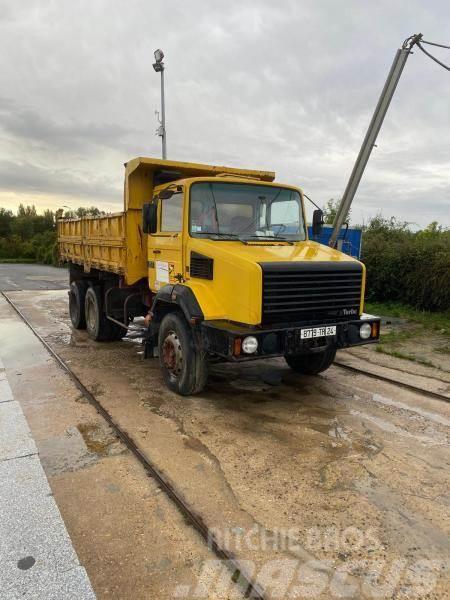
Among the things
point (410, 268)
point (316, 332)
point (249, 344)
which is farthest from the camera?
point (410, 268)

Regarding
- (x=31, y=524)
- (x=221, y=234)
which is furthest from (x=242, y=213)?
(x=31, y=524)

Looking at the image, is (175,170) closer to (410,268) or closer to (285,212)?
(285,212)

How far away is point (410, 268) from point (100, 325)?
27.5 feet

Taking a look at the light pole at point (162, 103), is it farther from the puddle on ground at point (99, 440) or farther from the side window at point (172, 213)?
the puddle on ground at point (99, 440)

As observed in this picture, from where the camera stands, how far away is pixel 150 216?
5.83 meters

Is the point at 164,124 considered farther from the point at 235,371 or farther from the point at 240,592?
the point at 240,592

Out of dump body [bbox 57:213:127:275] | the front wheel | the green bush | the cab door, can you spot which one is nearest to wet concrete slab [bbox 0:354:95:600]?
the front wheel

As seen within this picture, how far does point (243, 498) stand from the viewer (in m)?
3.30

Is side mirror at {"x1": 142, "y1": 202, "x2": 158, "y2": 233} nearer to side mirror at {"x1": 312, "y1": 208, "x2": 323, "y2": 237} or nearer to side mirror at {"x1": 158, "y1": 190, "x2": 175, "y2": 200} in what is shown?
side mirror at {"x1": 158, "y1": 190, "x2": 175, "y2": 200}

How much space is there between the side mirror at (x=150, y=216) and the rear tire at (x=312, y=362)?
259 cm

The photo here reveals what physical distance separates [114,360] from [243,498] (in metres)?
4.37

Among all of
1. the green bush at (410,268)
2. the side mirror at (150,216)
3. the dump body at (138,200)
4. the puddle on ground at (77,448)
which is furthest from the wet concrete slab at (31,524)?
the green bush at (410,268)

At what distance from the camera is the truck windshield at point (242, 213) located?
17.6 ft

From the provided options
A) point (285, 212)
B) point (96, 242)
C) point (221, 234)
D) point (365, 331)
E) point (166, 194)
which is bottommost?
point (365, 331)
